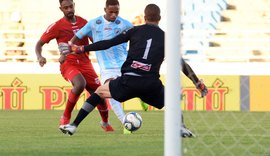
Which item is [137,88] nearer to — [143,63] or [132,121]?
[143,63]

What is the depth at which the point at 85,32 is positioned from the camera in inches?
410

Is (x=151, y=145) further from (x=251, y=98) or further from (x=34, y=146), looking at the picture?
(x=251, y=98)

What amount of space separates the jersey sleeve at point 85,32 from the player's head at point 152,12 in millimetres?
1610

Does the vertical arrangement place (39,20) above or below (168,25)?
above

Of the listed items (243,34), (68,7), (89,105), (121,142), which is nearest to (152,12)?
(121,142)

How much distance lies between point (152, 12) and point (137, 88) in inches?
31.1

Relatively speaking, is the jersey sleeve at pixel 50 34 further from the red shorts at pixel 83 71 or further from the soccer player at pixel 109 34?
the soccer player at pixel 109 34

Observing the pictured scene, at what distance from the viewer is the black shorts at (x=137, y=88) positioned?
9.01 meters

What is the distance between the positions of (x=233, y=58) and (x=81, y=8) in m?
4.58

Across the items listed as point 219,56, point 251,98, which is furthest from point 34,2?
point 251,98

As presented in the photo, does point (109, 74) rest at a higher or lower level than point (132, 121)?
higher

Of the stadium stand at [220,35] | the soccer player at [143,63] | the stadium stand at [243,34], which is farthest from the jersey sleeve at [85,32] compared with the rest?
the stadium stand at [243,34]

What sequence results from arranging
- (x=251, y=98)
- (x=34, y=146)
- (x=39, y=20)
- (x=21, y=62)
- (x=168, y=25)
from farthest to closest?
(x=39, y=20), (x=21, y=62), (x=251, y=98), (x=34, y=146), (x=168, y=25)

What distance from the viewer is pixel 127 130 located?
1020 centimetres
